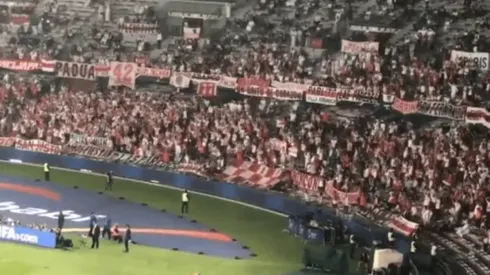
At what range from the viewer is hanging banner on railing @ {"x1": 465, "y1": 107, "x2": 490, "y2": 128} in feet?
98.2

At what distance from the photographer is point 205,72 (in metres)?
39.2

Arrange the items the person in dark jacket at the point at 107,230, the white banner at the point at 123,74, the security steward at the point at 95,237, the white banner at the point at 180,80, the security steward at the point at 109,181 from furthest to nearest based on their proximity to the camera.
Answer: the white banner at the point at 123,74 < the white banner at the point at 180,80 < the security steward at the point at 109,181 < the person in dark jacket at the point at 107,230 < the security steward at the point at 95,237

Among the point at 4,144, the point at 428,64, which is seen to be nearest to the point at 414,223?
the point at 428,64

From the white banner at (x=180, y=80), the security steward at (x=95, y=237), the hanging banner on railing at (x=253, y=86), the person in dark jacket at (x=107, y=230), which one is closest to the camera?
the security steward at (x=95, y=237)

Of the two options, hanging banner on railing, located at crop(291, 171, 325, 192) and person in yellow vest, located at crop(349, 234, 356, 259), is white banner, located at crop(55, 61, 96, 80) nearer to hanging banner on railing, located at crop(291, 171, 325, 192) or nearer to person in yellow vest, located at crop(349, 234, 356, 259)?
hanging banner on railing, located at crop(291, 171, 325, 192)

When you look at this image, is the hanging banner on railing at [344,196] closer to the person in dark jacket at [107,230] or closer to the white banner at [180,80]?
the person in dark jacket at [107,230]

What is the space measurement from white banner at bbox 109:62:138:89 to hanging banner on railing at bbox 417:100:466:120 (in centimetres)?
1534

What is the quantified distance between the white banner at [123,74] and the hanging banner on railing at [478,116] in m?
17.4

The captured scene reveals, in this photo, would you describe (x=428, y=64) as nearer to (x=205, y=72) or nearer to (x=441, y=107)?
(x=441, y=107)

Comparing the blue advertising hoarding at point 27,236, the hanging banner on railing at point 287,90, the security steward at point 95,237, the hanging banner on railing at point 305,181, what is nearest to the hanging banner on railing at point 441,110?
the hanging banner on railing at point 305,181

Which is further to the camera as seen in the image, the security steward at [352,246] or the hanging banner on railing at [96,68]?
the hanging banner on railing at [96,68]

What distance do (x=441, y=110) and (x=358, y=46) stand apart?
6.02 m

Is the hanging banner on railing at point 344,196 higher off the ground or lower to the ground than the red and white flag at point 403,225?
higher

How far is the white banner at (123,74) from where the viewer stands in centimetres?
4106
